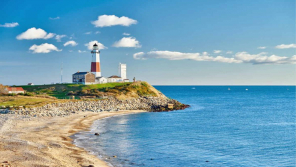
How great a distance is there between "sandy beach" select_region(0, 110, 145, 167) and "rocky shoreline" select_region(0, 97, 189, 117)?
5.09 metres

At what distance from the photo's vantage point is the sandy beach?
23083 millimetres

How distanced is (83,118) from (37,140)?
20863mm

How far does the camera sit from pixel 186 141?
3584cm

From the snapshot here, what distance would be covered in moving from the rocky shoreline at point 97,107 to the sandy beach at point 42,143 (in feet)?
16.7

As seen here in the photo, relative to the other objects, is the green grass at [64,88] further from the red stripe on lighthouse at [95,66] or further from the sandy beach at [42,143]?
the sandy beach at [42,143]

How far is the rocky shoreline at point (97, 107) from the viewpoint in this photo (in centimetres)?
5328

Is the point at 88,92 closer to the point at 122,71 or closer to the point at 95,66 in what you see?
the point at 95,66

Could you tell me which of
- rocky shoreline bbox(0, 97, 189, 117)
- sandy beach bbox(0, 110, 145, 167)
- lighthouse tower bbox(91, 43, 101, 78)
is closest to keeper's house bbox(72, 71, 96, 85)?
lighthouse tower bbox(91, 43, 101, 78)

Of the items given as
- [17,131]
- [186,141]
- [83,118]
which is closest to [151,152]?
[186,141]

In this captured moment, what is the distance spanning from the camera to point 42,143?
3014 centimetres

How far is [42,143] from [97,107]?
121 ft

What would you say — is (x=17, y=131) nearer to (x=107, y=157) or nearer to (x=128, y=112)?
(x=107, y=157)

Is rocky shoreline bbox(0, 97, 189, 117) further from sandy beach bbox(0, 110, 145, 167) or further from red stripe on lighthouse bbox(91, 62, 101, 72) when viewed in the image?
red stripe on lighthouse bbox(91, 62, 101, 72)

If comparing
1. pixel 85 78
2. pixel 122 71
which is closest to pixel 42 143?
pixel 85 78
